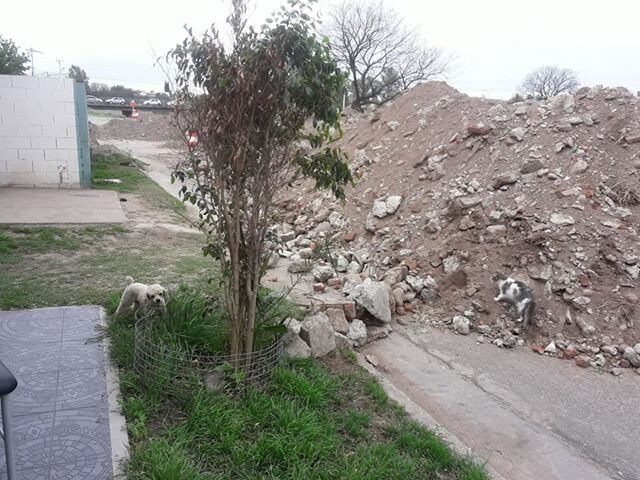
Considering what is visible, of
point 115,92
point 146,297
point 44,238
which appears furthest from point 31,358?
point 115,92

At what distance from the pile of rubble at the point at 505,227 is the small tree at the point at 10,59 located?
12267 millimetres

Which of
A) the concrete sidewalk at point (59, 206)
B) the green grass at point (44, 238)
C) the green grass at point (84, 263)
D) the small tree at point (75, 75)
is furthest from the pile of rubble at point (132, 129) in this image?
the green grass at point (84, 263)

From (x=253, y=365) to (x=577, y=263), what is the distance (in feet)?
13.7

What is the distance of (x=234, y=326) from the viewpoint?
3146mm

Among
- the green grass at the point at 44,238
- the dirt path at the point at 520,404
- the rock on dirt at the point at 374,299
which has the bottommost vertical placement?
the dirt path at the point at 520,404

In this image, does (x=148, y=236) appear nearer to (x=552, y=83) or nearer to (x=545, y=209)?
(x=545, y=209)

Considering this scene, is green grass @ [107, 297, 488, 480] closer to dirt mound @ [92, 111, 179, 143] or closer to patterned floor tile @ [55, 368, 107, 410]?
patterned floor tile @ [55, 368, 107, 410]

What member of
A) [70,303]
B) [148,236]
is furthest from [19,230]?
[70,303]

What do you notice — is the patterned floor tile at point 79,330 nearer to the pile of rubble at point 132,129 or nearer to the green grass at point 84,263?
the green grass at point 84,263

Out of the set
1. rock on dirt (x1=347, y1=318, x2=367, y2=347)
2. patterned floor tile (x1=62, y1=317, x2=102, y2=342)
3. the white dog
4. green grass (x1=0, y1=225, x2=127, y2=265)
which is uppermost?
the white dog

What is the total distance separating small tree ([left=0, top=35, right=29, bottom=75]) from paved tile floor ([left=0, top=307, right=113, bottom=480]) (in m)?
15.1

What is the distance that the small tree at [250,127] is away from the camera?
2684mm

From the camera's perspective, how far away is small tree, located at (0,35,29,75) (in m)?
15.7

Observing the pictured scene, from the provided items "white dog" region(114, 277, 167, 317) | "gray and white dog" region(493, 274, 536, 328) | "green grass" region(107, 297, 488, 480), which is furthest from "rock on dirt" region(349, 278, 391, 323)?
"white dog" region(114, 277, 167, 317)
